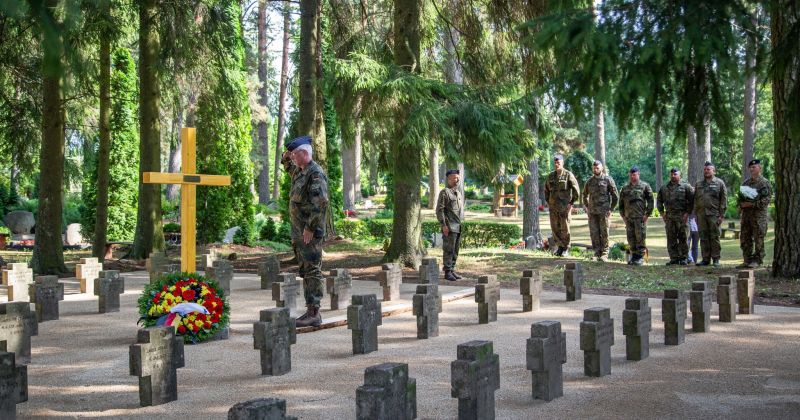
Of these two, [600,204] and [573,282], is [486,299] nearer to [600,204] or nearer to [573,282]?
[573,282]

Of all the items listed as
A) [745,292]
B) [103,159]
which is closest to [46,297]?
[103,159]

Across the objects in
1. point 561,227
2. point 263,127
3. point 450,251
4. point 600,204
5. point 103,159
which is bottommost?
point 450,251

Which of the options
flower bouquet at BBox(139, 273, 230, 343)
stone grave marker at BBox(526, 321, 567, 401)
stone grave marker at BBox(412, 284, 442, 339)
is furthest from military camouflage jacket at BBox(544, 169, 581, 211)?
stone grave marker at BBox(526, 321, 567, 401)

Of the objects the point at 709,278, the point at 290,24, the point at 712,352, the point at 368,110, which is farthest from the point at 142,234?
the point at 290,24

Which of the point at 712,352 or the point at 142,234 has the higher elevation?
the point at 142,234

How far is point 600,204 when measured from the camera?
54.2ft

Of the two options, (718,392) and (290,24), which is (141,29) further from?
(290,24)

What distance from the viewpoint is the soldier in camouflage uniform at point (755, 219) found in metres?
14.2

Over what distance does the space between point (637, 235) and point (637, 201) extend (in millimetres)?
697

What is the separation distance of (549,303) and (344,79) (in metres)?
5.40

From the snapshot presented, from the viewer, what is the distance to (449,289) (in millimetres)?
12359

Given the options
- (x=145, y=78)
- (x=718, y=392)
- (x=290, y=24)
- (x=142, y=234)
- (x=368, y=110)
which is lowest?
(x=718, y=392)

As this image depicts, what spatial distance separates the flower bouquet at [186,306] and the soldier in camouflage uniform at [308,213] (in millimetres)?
973

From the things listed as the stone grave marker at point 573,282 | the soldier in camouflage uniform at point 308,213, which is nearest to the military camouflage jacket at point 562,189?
the stone grave marker at point 573,282
